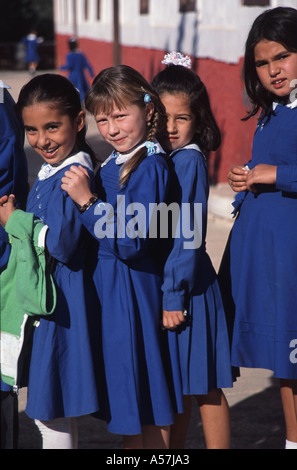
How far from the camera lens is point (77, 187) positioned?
2.49 m

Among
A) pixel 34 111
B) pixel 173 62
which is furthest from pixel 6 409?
pixel 173 62

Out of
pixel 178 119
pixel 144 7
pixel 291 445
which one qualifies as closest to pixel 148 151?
pixel 178 119

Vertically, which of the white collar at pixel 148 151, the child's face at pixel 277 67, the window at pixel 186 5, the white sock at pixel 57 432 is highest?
the window at pixel 186 5

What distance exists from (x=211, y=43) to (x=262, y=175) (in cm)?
693

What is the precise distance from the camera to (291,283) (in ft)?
9.02

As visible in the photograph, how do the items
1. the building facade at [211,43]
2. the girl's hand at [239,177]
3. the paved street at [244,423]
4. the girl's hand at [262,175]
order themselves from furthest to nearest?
1. the building facade at [211,43]
2. the paved street at [244,423]
3. the girl's hand at [239,177]
4. the girl's hand at [262,175]

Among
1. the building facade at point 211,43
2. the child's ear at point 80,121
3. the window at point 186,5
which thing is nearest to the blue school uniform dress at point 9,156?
the child's ear at point 80,121

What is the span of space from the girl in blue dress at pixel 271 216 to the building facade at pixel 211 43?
2122 millimetres

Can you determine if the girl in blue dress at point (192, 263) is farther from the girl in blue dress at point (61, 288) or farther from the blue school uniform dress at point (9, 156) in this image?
the blue school uniform dress at point (9, 156)

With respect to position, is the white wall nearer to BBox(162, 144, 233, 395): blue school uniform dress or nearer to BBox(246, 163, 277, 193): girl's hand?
BBox(246, 163, 277, 193): girl's hand

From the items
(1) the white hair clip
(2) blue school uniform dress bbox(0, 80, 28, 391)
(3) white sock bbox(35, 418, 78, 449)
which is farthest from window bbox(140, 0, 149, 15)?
(3) white sock bbox(35, 418, 78, 449)

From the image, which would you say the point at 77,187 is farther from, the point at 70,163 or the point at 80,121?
the point at 80,121

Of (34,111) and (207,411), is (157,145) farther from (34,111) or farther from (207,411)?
(207,411)

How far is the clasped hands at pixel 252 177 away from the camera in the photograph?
8.89ft
